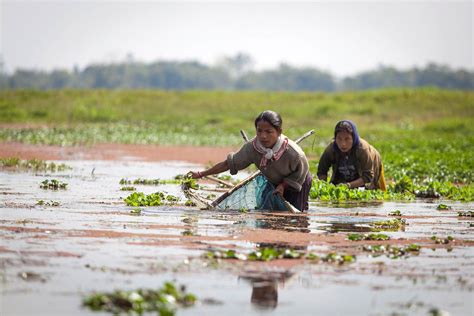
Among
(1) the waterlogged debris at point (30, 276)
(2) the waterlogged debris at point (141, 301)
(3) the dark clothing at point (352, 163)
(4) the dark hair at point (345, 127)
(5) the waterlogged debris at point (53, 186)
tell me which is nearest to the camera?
(2) the waterlogged debris at point (141, 301)

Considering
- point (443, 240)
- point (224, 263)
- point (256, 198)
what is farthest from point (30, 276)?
point (256, 198)

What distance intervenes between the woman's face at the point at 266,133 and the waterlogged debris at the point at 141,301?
16.0ft

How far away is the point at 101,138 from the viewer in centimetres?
3478

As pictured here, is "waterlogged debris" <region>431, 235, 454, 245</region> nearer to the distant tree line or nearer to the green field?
the green field

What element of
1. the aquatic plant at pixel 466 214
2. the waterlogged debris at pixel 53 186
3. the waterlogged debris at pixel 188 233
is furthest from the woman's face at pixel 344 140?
the waterlogged debris at pixel 188 233

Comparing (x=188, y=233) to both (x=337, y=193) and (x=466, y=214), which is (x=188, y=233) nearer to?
(x=466, y=214)

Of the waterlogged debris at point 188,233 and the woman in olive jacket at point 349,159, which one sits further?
the woman in olive jacket at point 349,159

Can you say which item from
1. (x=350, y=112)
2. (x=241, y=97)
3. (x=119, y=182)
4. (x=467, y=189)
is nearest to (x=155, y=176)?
(x=119, y=182)

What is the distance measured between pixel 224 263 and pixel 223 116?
40.5 m

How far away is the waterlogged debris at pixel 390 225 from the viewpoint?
11.3 metres

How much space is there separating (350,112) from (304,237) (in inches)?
1544

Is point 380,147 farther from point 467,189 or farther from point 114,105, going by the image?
point 114,105

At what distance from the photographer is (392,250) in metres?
9.30

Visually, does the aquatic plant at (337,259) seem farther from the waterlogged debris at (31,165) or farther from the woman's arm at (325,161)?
the waterlogged debris at (31,165)
